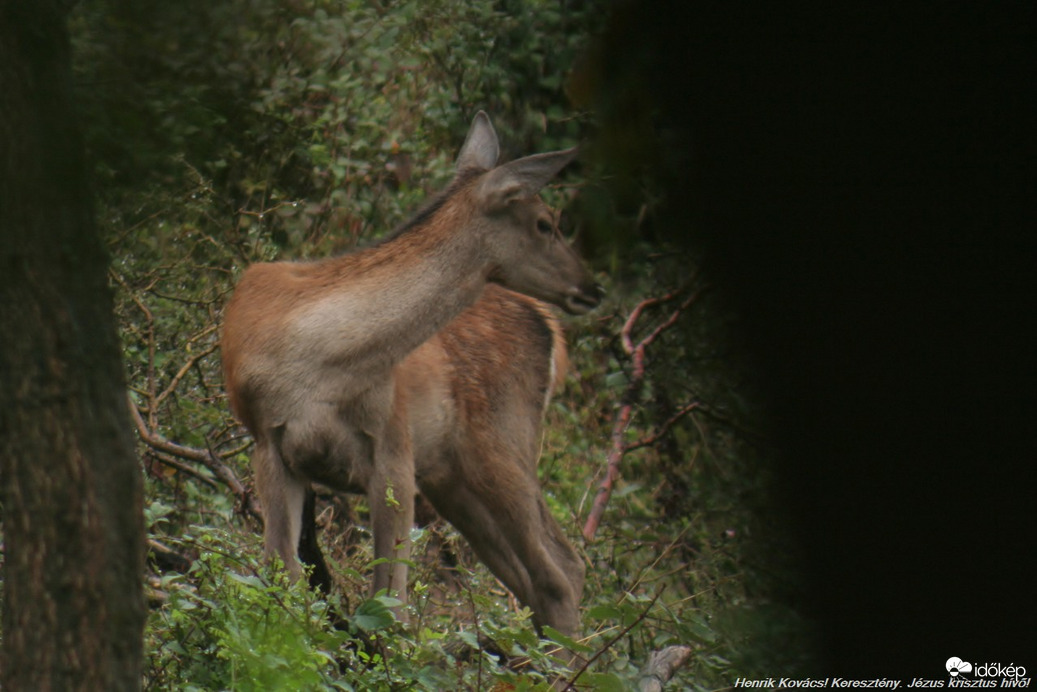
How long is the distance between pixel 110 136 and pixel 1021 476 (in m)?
2.15

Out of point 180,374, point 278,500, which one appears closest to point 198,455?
point 278,500

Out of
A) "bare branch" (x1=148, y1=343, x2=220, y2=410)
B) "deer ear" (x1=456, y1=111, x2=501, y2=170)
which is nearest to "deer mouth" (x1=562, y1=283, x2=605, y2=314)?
"deer ear" (x1=456, y1=111, x2=501, y2=170)

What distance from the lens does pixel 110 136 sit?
2.72 m

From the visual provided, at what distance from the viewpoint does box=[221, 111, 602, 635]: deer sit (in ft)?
18.1

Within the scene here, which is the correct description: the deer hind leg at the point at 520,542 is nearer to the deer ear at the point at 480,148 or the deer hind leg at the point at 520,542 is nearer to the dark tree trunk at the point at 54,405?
the deer ear at the point at 480,148

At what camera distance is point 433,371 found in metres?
6.27

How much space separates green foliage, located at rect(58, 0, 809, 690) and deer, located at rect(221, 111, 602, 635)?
0.24 meters

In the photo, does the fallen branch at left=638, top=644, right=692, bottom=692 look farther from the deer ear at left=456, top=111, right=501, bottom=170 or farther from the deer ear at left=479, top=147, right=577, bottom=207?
the deer ear at left=456, top=111, right=501, bottom=170

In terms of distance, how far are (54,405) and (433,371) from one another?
3455 millimetres

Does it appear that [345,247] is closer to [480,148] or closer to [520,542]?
[480,148]

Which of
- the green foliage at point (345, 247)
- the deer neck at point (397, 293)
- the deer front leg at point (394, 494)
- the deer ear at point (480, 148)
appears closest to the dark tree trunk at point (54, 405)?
the green foliage at point (345, 247)

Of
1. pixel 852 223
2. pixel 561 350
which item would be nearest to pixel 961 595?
pixel 852 223

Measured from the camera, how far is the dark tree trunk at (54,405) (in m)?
2.85

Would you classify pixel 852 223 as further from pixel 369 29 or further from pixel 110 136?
pixel 369 29
